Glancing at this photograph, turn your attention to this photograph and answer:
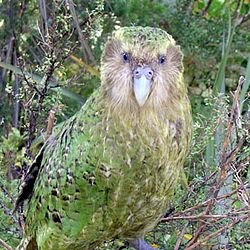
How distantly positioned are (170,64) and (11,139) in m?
0.76

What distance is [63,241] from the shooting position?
78.6 inches

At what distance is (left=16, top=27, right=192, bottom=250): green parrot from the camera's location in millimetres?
1840

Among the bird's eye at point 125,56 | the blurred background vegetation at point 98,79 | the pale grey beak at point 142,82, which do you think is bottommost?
the blurred background vegetation at point 98,79

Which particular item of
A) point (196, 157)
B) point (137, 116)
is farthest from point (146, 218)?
point (196, 157)

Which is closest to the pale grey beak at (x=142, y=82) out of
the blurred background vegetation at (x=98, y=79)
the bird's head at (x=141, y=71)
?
the bird's head at (x=141, y=71)

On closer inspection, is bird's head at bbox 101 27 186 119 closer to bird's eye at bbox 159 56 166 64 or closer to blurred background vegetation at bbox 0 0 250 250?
bird's eye at bbox 159 56 166 64

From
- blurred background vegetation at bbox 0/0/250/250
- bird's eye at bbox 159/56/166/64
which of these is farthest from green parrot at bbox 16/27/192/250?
blurred background vegetation at bbox 0/0/250/250

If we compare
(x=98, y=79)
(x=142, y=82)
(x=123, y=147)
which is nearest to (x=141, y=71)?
(x=142, y=82)

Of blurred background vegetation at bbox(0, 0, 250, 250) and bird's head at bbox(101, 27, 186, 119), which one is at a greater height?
bird's head at bbox(101, 27, 186, 119)

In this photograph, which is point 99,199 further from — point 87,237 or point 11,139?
point 11,139

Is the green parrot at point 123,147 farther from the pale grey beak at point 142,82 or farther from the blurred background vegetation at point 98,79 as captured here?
the blurred background vegetation at point 98,79

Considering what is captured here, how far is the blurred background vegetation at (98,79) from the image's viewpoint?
2.14 metres

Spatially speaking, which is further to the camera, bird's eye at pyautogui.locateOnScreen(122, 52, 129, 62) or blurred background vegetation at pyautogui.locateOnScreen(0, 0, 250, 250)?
blurred background vegetation at pyautogui.locateOnScreen(0, 0, 250, 250)

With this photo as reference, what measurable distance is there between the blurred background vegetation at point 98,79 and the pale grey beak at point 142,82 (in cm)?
23
